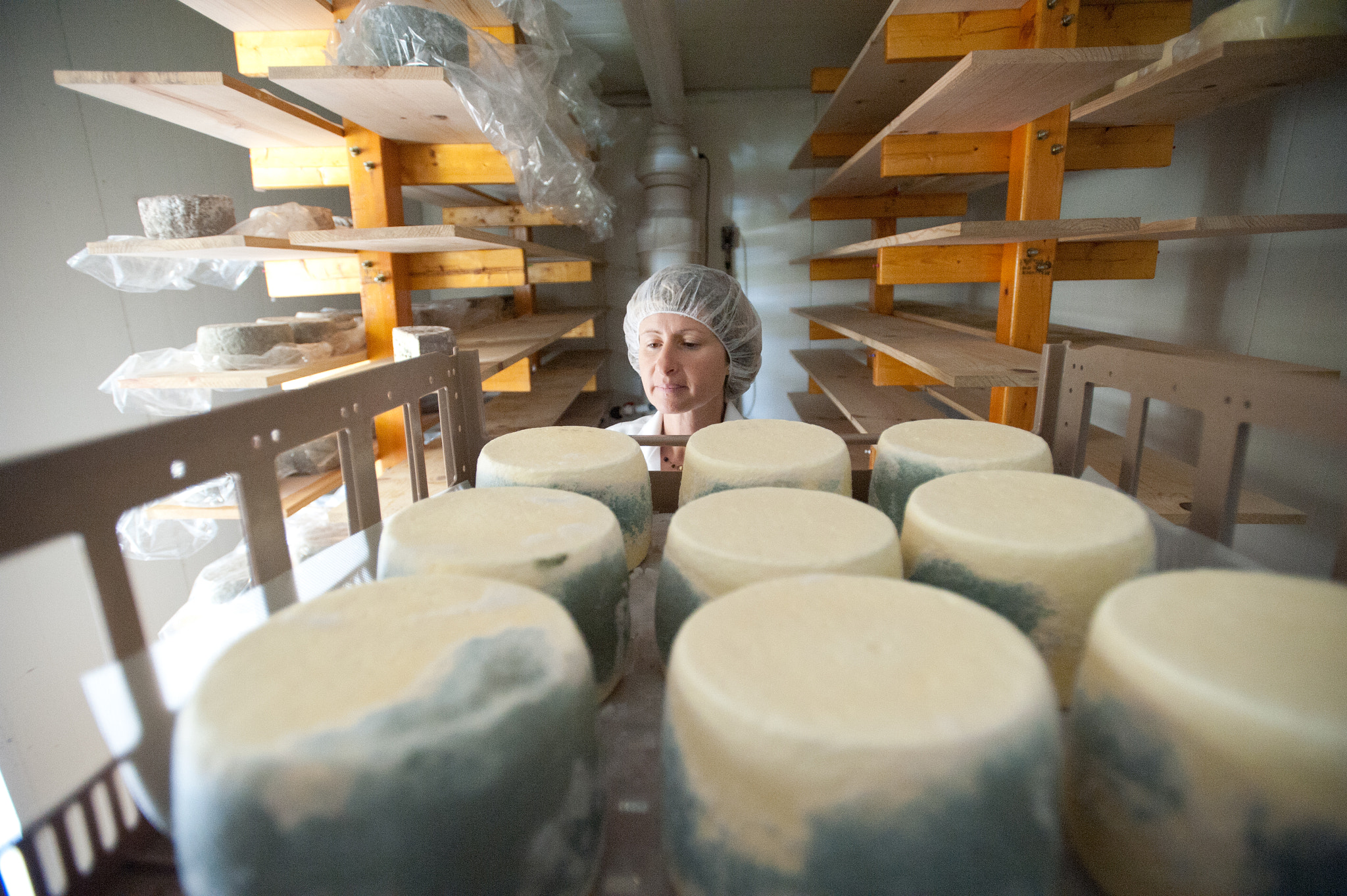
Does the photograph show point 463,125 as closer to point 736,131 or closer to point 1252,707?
point 1252,707

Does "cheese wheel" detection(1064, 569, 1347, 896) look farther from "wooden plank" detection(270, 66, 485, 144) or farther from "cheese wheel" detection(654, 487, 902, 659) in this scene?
"wooden plank" detection(270, 66, 485, 144)

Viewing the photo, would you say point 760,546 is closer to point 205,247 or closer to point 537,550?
point 537,550

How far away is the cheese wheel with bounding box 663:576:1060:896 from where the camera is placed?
0.31 metres

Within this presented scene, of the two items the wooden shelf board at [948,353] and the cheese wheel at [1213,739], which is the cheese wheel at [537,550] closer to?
the cheese wheel at [1213,739]

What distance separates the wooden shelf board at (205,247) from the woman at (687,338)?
3.08ft

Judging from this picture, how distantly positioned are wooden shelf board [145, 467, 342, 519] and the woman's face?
118 centimetres

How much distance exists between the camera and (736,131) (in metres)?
4.24

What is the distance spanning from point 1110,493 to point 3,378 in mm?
2923

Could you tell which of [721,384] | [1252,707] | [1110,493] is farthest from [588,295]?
[1252,707]

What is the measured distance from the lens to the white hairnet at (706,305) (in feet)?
6.45

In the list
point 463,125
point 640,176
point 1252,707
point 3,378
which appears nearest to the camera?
point 1252,707

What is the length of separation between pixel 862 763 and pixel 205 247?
1.81m

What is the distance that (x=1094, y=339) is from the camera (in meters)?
1.97

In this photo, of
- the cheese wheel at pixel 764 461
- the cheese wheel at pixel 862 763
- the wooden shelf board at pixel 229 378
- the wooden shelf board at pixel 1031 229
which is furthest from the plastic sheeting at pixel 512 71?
the cheese wheel at pixel 862 763
